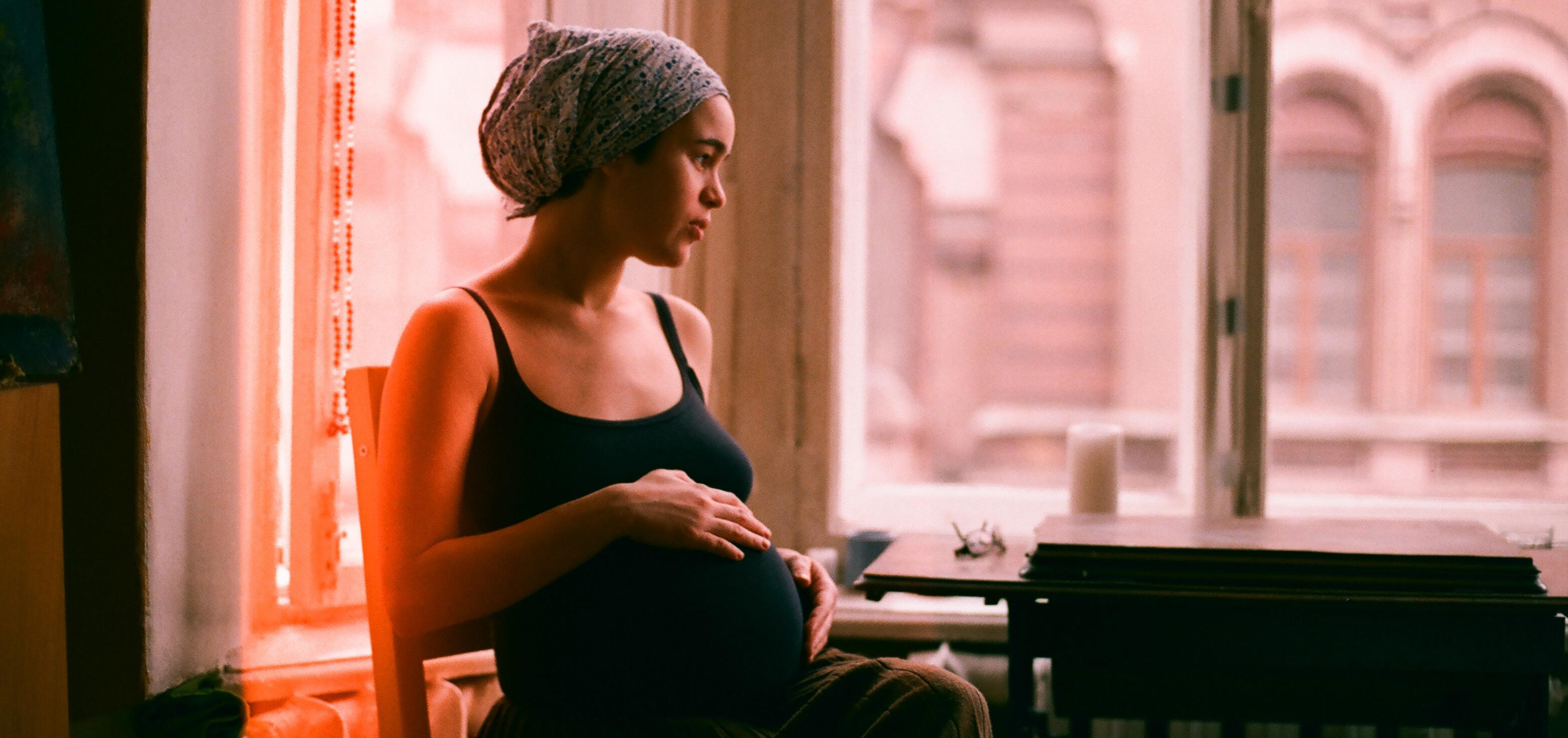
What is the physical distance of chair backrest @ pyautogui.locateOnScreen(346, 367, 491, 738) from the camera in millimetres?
1044

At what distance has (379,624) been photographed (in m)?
1.05

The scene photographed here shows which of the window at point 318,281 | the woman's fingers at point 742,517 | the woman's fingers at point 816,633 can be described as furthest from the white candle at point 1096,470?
the window at point 318,281

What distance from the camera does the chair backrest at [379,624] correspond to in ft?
3.43

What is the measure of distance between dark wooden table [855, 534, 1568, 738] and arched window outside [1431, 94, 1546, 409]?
1390mm

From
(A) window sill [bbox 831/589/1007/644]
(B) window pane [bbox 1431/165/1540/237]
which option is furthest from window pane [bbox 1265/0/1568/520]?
(A) window sill [bbox 831/589/1007/644]

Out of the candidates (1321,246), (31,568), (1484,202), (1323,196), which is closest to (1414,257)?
(1323,196)

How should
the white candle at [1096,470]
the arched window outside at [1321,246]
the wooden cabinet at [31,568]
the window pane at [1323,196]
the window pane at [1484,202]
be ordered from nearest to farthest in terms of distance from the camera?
the wooden cabinet at [31,568]
the white candle at [1096,470]
the window pane at [1484,202]
the arched window outside at [1321,246]
the window pane at [1323,196]

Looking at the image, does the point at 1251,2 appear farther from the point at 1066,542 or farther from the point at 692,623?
the point at 692,623

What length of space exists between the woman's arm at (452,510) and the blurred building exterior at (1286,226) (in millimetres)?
1212

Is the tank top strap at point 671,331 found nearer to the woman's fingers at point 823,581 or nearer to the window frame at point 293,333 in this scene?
the woman's fingers at point 823,581

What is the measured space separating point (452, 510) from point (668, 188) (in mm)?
379

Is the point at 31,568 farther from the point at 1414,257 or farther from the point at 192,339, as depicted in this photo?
the point at 1414,257

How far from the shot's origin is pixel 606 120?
101 centimetres

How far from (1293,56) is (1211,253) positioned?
1.34ft
